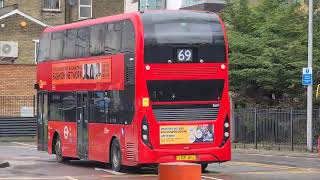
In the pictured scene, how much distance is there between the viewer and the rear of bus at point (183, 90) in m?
18.5

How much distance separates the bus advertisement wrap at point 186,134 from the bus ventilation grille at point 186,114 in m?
0.21

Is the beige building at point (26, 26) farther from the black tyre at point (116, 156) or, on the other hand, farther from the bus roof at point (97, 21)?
the black tyre at point (116, 156)

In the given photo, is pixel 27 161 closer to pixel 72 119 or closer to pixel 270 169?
pixel 72 119

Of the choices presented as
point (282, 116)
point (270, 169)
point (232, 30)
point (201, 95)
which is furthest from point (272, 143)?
point (201, 95)

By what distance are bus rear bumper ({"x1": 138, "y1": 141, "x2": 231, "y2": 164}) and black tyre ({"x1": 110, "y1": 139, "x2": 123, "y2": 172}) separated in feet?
4.19

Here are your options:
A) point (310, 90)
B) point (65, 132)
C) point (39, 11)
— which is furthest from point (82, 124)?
point (39, 11)

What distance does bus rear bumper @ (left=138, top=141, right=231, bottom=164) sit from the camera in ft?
60.4

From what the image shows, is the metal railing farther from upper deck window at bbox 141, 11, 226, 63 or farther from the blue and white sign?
upper deck window at bbox 141, 11, 226, 63

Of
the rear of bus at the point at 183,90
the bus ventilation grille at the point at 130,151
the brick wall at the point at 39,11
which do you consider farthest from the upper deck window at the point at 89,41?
the brick wall at the point at 39,11

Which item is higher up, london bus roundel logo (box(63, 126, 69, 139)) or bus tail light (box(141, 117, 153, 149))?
bus tail light (box(141, 117, 153, 149))

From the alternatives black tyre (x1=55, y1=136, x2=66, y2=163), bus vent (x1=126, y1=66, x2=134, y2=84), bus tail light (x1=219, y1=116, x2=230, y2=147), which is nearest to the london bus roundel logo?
black tyre (x1=55, y1=136, x2=66, y2=163)

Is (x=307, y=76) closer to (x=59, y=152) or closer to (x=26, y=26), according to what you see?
(x=59, y=152)

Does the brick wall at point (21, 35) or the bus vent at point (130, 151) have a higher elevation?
the brick wall at point (21, 35)

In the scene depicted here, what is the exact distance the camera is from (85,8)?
5697 cm
